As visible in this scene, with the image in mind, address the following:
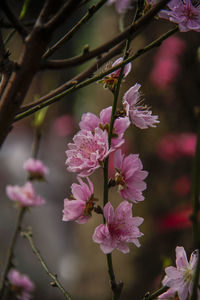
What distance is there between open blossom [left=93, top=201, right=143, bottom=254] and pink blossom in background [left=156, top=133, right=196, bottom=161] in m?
1.77

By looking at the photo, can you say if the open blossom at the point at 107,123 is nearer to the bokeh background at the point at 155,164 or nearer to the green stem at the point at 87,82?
the green stem at the point at 87,82

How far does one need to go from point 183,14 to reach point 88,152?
0.53 ft

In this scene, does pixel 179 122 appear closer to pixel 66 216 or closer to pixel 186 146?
pixel 186 146

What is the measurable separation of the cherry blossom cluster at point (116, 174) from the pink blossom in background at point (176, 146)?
69.3 inches

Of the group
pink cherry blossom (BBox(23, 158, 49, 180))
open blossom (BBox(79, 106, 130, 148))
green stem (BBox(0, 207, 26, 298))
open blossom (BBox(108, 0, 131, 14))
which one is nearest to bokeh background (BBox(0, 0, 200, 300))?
pink cherry blossom (BBox(23, 158, 49, 180))

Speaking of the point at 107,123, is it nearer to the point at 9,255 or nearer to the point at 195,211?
the point at 195,211

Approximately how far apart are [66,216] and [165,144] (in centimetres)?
184

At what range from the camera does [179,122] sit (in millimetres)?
2268

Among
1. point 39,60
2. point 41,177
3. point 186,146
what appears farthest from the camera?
point 186,146

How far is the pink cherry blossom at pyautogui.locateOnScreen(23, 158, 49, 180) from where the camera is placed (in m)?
0.83

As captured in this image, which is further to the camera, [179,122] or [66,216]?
[179,122]

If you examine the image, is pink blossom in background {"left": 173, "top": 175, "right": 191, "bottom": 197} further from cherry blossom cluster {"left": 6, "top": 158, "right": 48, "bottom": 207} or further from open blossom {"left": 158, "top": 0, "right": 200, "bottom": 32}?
open blossom {"left": 158, "top": 0, "right": 200, "bottom": 32}

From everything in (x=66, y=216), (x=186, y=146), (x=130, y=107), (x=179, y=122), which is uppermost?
(x=179, y=122)

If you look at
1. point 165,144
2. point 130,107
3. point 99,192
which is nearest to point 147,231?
point 99,192
